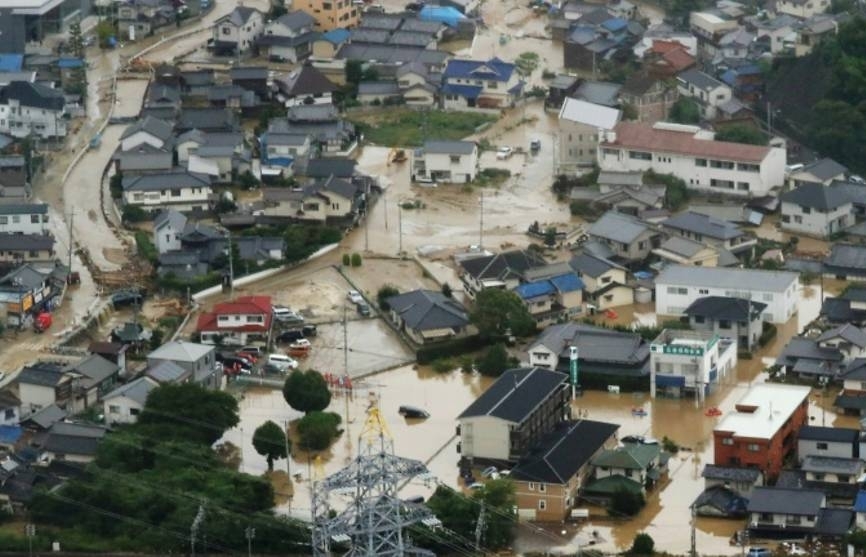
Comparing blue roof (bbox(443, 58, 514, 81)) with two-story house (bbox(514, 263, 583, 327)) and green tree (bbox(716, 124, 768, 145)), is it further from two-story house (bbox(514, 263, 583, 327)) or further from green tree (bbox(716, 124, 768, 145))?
two-story house (bbox(514, 263, 583, 327))

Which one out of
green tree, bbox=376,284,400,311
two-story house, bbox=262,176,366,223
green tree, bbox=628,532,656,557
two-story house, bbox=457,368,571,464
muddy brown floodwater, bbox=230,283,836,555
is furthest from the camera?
two-story house, bbox=262,176,366,223

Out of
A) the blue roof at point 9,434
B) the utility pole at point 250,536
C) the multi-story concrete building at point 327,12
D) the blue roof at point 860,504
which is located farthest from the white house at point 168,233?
the blue roof at point 860,504

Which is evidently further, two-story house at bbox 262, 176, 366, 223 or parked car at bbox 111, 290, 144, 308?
two-story house at bbox 262, 176, 366, 223

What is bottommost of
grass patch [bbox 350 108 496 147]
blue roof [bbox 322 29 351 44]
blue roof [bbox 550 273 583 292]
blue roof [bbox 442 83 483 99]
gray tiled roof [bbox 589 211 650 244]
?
grass patch [bbox 350 108 496 147]

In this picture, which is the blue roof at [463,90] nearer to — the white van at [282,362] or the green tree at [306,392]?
the white van at [282,362]

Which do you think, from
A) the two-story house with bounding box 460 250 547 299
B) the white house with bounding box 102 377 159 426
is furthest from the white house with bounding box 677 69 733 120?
the white house with bounding box 102 377 159 426

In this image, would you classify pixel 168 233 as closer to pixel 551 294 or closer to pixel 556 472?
pixel 551 294
